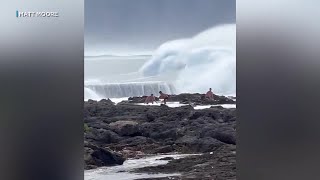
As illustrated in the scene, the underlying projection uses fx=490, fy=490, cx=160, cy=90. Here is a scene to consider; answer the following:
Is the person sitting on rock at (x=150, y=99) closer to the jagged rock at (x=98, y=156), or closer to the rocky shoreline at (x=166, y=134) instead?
the rocky shoreline at (x=166, y=134)

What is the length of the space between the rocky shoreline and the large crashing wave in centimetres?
11

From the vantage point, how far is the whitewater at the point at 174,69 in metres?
4.50

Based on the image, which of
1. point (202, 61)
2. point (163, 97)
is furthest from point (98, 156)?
point (202, 61)

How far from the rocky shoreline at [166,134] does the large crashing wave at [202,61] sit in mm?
113

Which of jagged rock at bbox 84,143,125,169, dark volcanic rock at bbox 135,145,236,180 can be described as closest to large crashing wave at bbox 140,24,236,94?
dark volcanic rock at bbox 135,145,236,180

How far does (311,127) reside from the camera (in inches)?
171

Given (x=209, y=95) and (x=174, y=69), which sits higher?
(x=174, y=69)

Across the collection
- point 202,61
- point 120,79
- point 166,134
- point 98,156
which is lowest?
point 98,156

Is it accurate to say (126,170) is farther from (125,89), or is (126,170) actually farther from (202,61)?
(202,61)

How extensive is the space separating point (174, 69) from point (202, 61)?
0.27 metres

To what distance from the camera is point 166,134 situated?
459 cm

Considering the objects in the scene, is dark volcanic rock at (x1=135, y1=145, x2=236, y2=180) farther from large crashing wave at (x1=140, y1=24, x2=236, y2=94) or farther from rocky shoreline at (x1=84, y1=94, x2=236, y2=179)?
large crashing wave at (x1=140, y1=24, x2=236, y2=94)

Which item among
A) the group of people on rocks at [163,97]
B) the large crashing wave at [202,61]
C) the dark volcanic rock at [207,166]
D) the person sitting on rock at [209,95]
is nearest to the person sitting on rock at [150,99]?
the group of people on rocks at [163,97]

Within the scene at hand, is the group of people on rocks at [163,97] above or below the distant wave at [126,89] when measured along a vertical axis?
below
